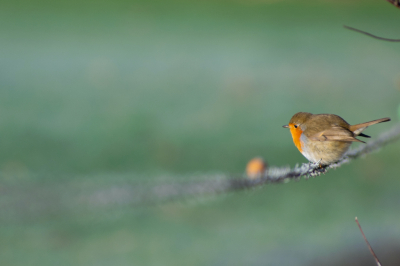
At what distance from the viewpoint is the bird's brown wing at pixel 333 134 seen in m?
0.26

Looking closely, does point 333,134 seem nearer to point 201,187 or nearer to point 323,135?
point 323,135

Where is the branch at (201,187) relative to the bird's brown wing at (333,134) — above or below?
below

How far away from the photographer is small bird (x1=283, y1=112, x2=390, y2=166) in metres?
0.26

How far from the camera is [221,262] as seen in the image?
81cm

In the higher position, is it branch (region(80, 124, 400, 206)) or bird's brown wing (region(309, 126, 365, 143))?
bird's brown wing (region(309, 126, 365, 143))

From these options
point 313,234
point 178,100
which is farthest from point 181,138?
point 313,234

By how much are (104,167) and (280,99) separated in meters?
0.65

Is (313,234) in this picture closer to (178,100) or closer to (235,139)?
(235,139)

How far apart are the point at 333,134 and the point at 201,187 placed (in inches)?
5.0

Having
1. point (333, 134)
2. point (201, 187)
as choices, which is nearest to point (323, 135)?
point (333, 134)

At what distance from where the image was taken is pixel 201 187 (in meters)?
0.20

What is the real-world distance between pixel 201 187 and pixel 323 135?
0.40 ft

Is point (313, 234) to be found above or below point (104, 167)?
below

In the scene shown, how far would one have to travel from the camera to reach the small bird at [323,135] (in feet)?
0.87
